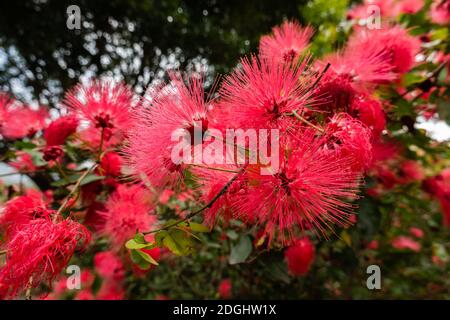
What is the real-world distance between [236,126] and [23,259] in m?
0.53

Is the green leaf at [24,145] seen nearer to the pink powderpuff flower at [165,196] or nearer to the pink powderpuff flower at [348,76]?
the pink powderpuff flower at [165,196]

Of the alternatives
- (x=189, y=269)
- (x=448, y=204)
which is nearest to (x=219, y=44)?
(x=189, y=269)

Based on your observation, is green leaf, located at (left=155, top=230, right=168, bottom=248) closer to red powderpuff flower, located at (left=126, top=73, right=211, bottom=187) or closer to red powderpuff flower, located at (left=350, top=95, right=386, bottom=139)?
red powderpuff flower, located at (left=126, top=73, right=211, bottom=187)

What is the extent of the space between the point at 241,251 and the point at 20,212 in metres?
0.64

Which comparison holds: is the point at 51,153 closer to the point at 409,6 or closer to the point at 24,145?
the point at 24,145

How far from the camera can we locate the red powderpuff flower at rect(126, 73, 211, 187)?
2.48 feet

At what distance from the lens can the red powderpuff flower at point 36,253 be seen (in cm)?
73

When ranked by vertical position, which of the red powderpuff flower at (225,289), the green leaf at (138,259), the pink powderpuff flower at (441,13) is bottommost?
the red powderpuff flower at (225,289)

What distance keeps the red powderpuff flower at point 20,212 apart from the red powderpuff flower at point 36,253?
0.35 ft

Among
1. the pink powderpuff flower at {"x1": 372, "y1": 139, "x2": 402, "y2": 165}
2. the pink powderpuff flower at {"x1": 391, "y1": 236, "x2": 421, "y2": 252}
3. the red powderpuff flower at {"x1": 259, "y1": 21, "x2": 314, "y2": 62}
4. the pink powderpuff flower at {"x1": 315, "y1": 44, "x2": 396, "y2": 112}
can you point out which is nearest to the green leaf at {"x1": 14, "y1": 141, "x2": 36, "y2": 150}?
the red powderpuff flower at {"x1": 259, "y1": 21, "x2": 314, "y2": 62}

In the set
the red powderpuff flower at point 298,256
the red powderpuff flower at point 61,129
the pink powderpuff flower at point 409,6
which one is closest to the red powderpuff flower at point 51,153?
the red powderpuff flower at point 61,129

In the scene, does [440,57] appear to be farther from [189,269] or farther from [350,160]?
[189,269]

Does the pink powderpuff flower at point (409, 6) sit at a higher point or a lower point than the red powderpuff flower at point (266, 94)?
higher

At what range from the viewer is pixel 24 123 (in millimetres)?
1500
